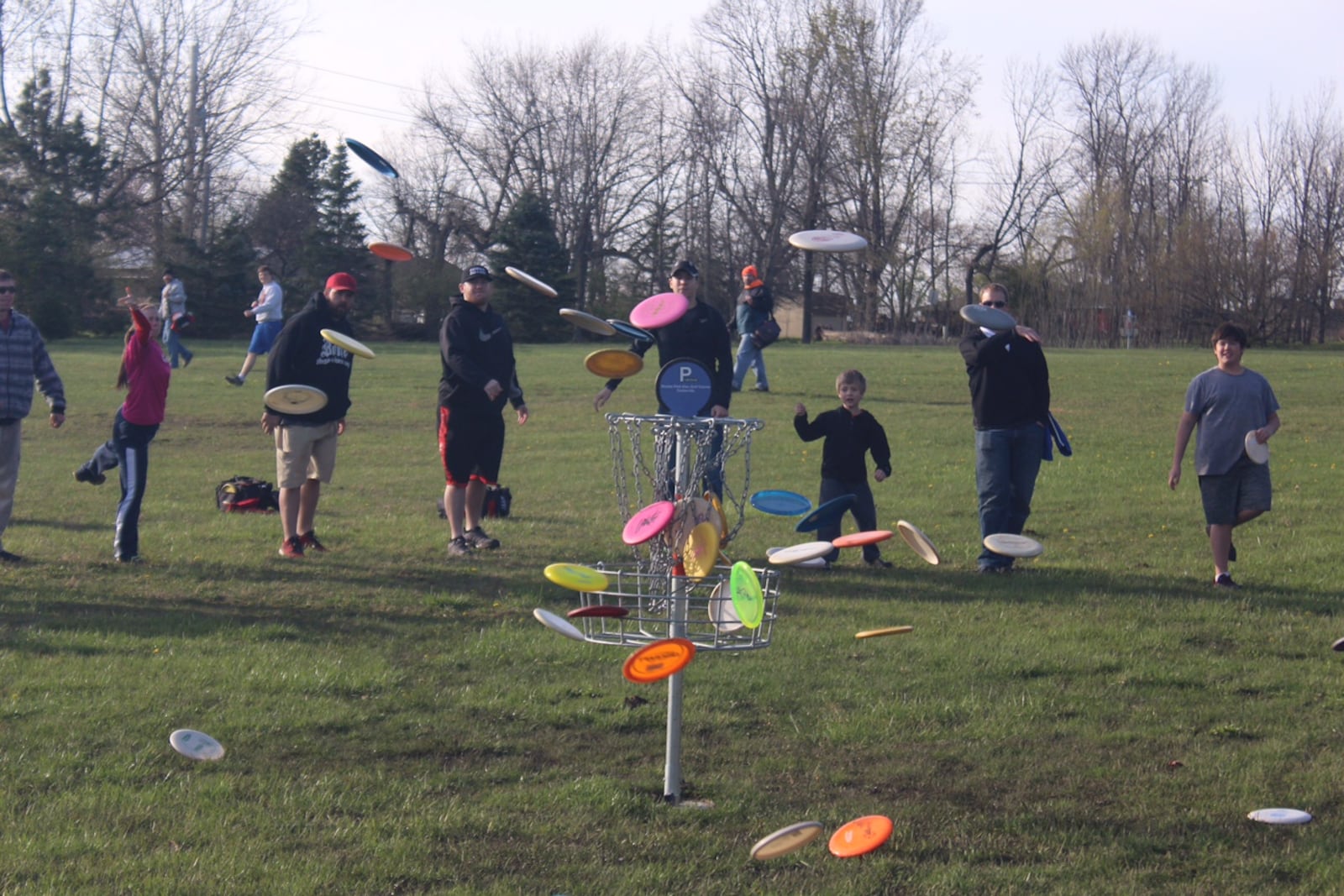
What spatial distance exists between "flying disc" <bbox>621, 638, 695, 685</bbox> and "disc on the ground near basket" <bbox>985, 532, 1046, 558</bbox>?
2.64m

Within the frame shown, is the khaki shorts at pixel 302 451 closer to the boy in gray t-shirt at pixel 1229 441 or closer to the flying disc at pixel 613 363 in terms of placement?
the flying disc at pixel 613 363

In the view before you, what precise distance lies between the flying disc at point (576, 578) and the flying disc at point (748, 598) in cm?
41

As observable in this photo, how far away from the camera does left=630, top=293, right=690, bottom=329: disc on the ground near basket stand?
16.0ft

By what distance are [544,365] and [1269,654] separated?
2027 cm

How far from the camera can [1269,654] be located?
6336 millimetres

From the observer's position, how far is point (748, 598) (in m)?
3.77

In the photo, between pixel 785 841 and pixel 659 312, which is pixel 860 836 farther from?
pixel 659 312

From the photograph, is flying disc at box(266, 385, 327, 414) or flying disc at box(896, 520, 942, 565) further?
flying disc at box(266, 385, 327, 414)

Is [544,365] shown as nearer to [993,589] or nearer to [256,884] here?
[993,589]

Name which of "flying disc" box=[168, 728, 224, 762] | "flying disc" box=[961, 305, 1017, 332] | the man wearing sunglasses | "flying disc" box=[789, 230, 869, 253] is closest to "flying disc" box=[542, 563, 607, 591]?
"flying disc" box=[168, 728, 224, 762]

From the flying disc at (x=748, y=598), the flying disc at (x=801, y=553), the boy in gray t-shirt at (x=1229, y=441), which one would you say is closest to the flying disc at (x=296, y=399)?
the flying disc at (x=801, y=553)

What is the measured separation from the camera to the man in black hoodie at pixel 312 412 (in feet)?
28.7

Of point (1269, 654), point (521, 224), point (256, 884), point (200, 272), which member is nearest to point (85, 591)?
point (256, 884)

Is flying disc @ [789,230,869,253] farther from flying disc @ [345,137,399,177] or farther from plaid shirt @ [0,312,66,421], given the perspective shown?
plaid shirt @ [0,312,66,421]
